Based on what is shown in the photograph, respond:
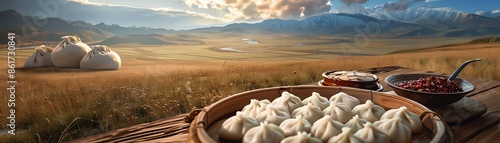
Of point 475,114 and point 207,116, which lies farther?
point 475,114

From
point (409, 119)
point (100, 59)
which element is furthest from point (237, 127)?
point (100, 59)

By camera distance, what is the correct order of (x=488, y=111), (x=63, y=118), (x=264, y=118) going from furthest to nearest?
1. (x=63, y=118)
2. (x=488, y=111)
3. (x=264, y=118)

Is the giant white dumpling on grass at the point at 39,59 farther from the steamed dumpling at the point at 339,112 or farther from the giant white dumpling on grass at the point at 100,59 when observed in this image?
the steamed dumpling at the point at 339,112

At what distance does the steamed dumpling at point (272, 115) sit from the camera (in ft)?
4.09

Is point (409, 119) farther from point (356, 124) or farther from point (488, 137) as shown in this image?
point (488, 137)

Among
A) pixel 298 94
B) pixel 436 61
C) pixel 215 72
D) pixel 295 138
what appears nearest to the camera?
pixel 295 138

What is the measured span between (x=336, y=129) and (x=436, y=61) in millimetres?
6800

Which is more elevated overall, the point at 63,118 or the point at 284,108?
the point at 284,108

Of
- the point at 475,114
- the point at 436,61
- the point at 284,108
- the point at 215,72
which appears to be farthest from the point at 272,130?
the point at 436,61

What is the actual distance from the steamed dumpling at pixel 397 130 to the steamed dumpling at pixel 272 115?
369mm

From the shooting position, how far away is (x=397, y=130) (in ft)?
3.74

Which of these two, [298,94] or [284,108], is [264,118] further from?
[298,94]

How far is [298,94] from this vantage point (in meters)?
1.72

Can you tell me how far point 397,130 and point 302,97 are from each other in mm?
637
